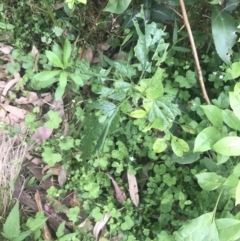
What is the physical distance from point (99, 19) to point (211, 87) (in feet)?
1.55

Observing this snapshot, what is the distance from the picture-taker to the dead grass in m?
1.49

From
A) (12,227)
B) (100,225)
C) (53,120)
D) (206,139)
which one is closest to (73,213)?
(100,225)

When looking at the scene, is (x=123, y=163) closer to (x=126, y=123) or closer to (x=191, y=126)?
(x=126, y=123)

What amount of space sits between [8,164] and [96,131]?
1.68 ft

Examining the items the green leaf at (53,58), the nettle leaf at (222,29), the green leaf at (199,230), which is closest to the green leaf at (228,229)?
the green leaf at (199,230)

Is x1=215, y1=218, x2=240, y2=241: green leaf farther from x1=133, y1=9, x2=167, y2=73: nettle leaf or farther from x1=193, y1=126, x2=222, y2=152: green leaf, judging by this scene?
x1=133, y1=9, x2=167, y2=73: nettle leaf

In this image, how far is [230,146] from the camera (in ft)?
2.97

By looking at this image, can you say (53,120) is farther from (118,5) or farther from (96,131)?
(118,5)

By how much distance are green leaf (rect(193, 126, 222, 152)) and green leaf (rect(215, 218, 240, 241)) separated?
178 millimetres

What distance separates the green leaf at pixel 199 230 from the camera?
1.03 m

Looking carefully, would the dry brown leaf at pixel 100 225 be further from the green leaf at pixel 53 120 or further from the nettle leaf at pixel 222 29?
the nettle leaf at pixel 222 29

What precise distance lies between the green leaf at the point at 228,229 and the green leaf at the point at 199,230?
0.02 metres

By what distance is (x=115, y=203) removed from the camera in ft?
4.96

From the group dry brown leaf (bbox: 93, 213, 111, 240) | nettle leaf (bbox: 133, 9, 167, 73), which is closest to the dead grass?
dry brown leaf (bbox: 93, 213, 111, 240)
